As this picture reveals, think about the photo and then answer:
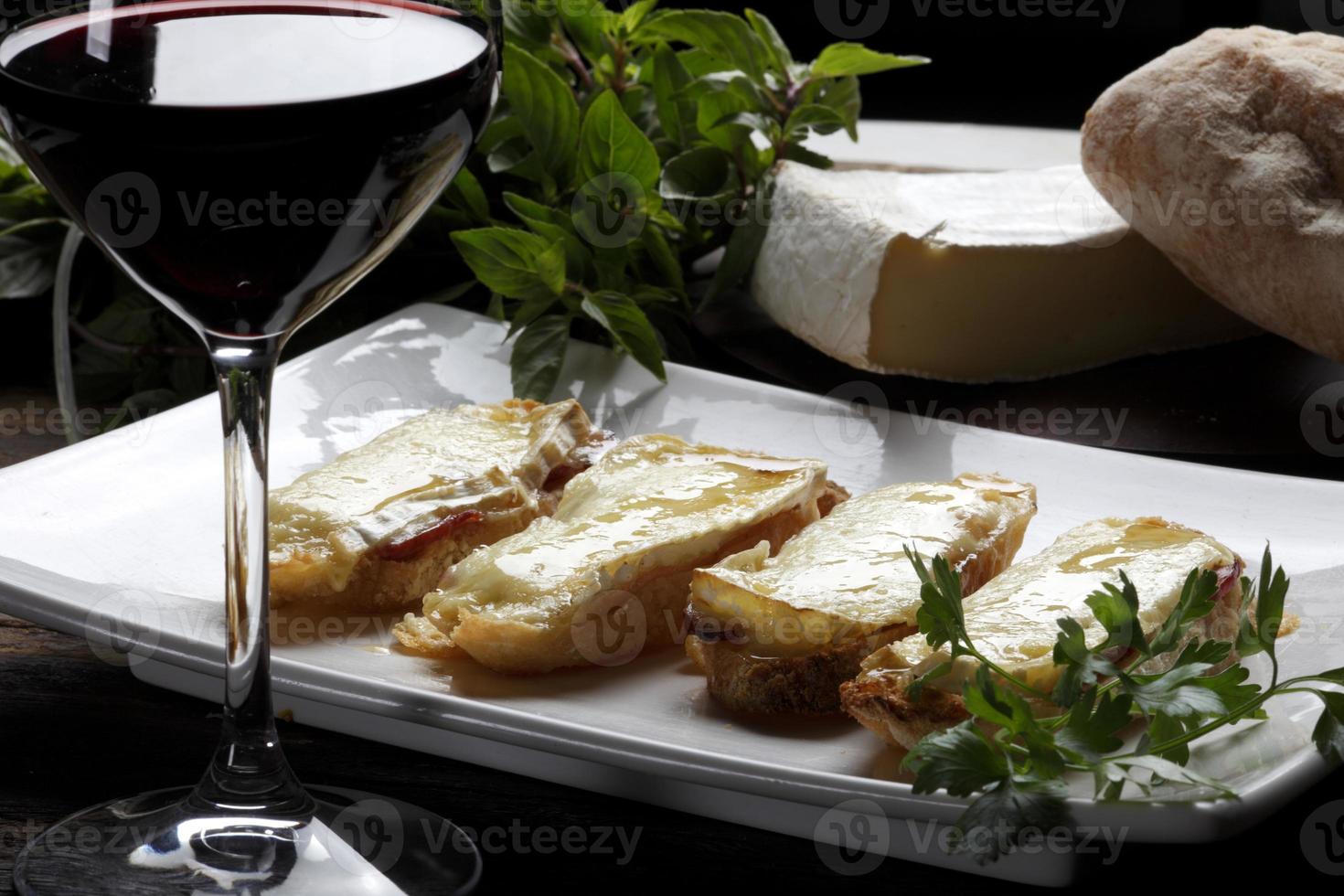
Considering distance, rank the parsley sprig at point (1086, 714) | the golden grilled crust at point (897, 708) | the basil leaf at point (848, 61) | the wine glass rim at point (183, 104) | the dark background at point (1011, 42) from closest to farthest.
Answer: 1. the wine glass rim at point (183, 104)
2. the parsley sprig at point (1086, 714)
3. the golden grilled crust at point (897, 708)
4. the basil leaf at point (848, 61)
5. the dark background at point (1011, 42)

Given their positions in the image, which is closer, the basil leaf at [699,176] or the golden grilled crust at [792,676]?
the golden grilled crust at [792,676]

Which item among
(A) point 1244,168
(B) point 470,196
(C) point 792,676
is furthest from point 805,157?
(C) point 792,676

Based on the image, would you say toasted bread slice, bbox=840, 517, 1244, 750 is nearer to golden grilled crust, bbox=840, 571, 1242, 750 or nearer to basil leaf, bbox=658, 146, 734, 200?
golden grilled crust, bbox=840, 571, 1242, 750

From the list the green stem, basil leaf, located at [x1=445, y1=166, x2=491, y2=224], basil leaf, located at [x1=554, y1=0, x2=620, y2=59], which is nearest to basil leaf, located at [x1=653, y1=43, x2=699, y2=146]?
basil leaf, located at [x1=554, y1=0, x2=620, y2=59]

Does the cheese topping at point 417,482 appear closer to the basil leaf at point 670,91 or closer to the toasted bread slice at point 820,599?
the toasted bread slice at point 820,599

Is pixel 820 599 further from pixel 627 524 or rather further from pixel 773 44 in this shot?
pixel 773 44

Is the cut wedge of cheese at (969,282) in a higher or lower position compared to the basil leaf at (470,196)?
lower

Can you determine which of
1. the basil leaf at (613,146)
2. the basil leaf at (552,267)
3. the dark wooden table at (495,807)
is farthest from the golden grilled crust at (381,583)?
the basil leaf at (613,146)
